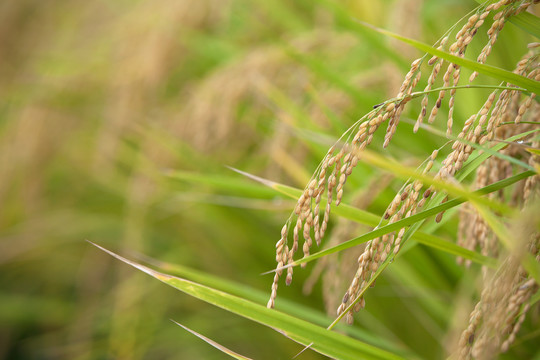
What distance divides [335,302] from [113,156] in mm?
1514

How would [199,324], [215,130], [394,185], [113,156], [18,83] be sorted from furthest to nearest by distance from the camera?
[18,83] < [113,156] < [199,324] < [215,130] < [394,185]

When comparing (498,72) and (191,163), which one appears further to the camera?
(191,163)

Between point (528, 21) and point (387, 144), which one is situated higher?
point (528, 21)

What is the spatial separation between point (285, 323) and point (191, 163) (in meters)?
1.09

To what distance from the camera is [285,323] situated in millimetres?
873

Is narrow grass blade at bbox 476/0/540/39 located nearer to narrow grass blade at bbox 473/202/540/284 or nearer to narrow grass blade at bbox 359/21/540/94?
narrow grass blade at bbox 359/21/540/94

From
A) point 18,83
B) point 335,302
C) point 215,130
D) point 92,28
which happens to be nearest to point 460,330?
point 335,302

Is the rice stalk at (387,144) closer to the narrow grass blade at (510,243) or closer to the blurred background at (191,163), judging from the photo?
the narrow grass blade at (510,243)

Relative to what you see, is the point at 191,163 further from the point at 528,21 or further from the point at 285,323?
the point at 528,21

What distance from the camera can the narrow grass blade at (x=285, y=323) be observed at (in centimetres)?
86

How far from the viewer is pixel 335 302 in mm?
1189

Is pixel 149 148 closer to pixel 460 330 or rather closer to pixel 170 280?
pixel 170 280

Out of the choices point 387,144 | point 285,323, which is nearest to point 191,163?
point 285,323

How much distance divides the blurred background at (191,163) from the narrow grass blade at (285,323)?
0.29 metres
